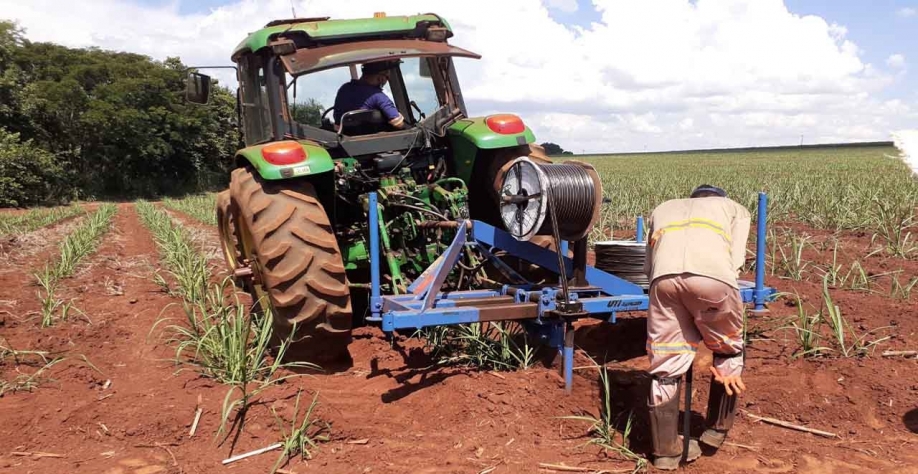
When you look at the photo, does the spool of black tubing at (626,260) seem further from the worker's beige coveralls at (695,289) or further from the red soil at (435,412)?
the worker's beige coveralls at (695,289)

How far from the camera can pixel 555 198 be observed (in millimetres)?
3502

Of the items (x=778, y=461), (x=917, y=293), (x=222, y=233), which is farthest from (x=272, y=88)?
(x=917, y=293)

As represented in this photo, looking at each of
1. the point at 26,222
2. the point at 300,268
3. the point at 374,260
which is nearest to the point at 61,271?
the point at 300,268

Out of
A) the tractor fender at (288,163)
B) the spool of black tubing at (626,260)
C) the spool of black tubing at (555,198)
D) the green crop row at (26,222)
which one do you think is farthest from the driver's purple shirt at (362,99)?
the green crop row at (26,222)

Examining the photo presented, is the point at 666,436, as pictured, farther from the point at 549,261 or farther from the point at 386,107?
the point at 386,107

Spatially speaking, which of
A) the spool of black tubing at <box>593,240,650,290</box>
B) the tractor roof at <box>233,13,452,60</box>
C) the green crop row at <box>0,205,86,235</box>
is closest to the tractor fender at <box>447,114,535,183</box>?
the tractor roof at <box>233,13,452,60</box>

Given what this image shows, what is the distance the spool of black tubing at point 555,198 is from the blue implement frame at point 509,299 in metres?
0.20

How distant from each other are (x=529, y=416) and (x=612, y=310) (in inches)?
29.1

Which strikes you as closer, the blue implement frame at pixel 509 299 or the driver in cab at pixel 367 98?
the blue implement frame at pixel 509 299

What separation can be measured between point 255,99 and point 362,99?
89 centimetres

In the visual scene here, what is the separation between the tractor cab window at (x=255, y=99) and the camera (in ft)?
15.8

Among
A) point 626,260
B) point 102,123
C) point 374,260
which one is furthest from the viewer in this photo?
point 102,123

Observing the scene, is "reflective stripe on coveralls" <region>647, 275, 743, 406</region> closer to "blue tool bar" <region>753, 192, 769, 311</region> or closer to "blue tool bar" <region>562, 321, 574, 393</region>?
"blue tool bar" <region>562, 321, 574, 393</region>

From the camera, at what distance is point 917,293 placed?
203 inches
